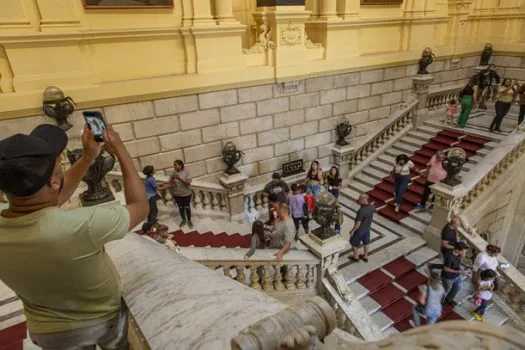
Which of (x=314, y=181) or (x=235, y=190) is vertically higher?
(x=314, y=181)

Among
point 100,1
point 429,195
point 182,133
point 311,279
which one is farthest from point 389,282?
point 100,1

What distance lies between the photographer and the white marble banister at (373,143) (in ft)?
34.8

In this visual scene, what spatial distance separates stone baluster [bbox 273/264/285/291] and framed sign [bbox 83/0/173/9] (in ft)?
19.3

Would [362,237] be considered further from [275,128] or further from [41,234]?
[41,234]

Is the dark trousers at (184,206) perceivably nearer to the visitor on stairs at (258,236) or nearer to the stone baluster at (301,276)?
the visitor on stairs at (258,236)

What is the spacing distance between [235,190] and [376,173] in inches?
183

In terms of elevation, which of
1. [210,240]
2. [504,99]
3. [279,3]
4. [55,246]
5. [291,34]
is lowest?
[210,240]

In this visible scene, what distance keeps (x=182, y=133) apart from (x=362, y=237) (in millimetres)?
4561

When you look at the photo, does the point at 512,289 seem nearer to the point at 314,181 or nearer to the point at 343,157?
the point at 314,181

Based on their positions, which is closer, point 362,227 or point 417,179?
point 362,227

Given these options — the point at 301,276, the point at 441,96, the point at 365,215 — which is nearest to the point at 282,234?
the point at 301,276

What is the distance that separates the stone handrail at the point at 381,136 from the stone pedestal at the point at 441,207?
3.32m

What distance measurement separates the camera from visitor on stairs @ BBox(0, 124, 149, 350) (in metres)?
1.41

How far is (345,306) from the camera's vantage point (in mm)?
5988
